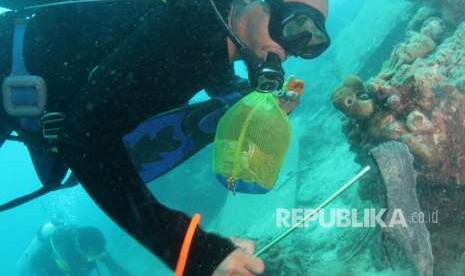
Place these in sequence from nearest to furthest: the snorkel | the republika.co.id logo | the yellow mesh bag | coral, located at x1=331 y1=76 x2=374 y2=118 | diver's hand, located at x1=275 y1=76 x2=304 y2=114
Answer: the snorkel
the yellow mesh bag
diver's hand, located at x1=275 y1=76 x2=304 y2=114
the republika.co.id logo
coral, located at x1=331 y1=76 x2=374 y2=118

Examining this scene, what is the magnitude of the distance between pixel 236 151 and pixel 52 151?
3.92ft

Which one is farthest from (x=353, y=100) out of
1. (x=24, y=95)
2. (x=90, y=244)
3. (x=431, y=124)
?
(x=90, y=244)

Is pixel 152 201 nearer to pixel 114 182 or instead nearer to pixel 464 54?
pixel 114 182

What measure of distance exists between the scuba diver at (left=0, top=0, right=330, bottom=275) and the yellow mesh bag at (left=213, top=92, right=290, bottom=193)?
32 centimetres

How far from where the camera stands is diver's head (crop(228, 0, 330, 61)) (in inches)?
85.0

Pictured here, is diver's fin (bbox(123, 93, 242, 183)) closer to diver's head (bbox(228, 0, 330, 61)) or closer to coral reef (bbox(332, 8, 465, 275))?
diver's head (bbox(228, 0, 330, 61))

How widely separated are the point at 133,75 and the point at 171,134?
1298 millimetres

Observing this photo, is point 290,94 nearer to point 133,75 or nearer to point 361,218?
point 133,75

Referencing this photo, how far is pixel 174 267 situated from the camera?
1654 millimetres

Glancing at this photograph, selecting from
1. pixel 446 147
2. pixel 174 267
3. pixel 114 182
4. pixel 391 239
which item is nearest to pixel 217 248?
pixel 174 267

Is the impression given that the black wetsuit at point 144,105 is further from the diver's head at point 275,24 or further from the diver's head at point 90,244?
the diver's head at point 90,244

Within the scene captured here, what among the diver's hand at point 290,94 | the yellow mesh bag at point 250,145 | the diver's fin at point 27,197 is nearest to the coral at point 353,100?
the diver's hand at point 290,94

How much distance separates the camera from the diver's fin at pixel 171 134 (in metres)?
2.95

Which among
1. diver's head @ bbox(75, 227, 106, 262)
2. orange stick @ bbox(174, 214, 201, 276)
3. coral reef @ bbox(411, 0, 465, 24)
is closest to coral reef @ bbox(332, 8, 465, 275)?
coral reef @ bbox(411, 0, 465, 24)
